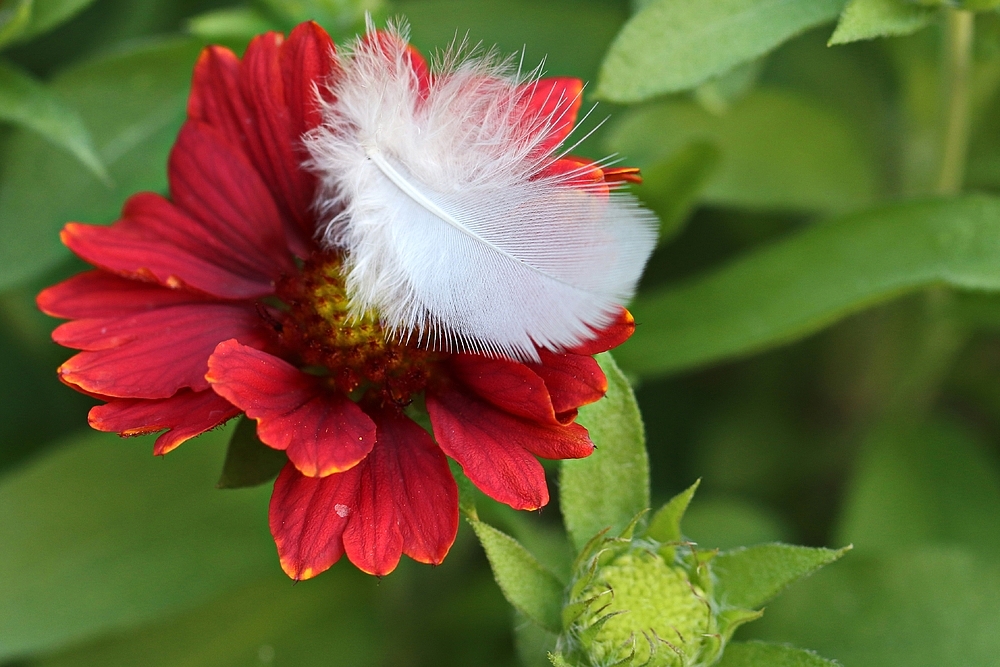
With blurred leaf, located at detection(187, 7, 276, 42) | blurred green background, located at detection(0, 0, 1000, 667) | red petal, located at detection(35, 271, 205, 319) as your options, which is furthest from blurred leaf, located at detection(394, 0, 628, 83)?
red petal, located at detection(35, 271, 205, 319)

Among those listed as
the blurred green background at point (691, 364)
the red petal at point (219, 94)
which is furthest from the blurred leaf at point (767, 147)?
the red petal at point (219, 94)

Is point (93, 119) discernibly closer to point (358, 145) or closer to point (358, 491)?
point (358, 145)

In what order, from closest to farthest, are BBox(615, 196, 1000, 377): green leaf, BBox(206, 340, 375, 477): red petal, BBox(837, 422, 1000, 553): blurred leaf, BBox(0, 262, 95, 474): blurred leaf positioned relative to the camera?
BBox(206, 340, 375, 477): red petal
BBox(615, 196, 1000, 377): green leaf
BBox(837, 422, 1000, 553): blurred leaf
BBox(0, 262, 95, 474): blurred leaf

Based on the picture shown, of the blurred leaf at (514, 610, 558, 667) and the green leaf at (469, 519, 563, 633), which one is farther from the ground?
the green leaf at (469, 519, 563, 633)

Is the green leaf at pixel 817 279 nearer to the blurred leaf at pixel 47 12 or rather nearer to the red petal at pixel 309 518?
the red petal at pixel 309 518

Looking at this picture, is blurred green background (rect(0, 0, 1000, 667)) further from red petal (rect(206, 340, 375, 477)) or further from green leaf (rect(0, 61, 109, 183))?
red petal (rect(206, 340, 375, 477))

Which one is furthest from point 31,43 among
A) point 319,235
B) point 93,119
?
point 319,235
